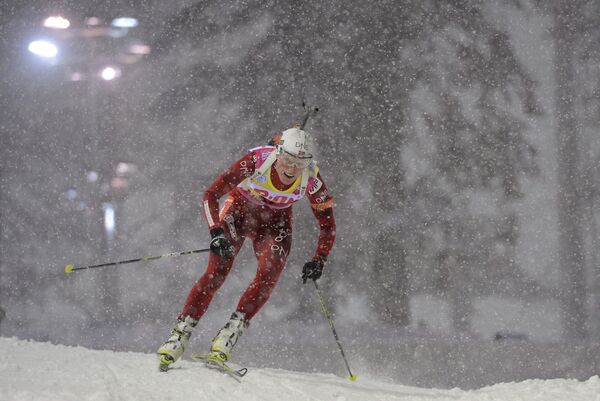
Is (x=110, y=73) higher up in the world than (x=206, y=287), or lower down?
higher up

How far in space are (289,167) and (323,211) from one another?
0.64 metres

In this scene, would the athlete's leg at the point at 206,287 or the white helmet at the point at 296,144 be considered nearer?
the white helmet at the point at 296,144

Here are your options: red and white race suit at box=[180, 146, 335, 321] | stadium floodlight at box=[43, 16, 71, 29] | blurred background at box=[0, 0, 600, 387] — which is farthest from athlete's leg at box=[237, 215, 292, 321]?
stadium floodlight at box=[43, 16, 71, 29]

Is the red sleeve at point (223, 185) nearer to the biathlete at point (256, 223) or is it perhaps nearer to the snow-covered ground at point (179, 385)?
the biathlete at point (256, 223)

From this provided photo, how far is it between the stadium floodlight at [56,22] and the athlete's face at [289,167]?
36.8ft

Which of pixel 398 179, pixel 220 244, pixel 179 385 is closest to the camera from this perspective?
pixel 179 385

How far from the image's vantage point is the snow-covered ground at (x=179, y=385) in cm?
414

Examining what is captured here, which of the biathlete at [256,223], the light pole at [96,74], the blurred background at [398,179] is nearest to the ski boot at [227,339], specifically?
the biathlete at [256,223]

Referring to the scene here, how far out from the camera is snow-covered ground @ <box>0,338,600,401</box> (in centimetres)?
414

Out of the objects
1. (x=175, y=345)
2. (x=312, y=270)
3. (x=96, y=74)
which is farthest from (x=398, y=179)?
(x=175, y=345)

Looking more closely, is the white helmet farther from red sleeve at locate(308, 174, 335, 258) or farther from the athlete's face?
red sleeve at locate(308, 174, 335, 258)

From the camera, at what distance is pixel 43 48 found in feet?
47.7

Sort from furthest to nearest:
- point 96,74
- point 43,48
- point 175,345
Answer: point 43,48
point 96,74
point 175,345

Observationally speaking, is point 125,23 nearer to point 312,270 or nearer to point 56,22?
point 56,22
